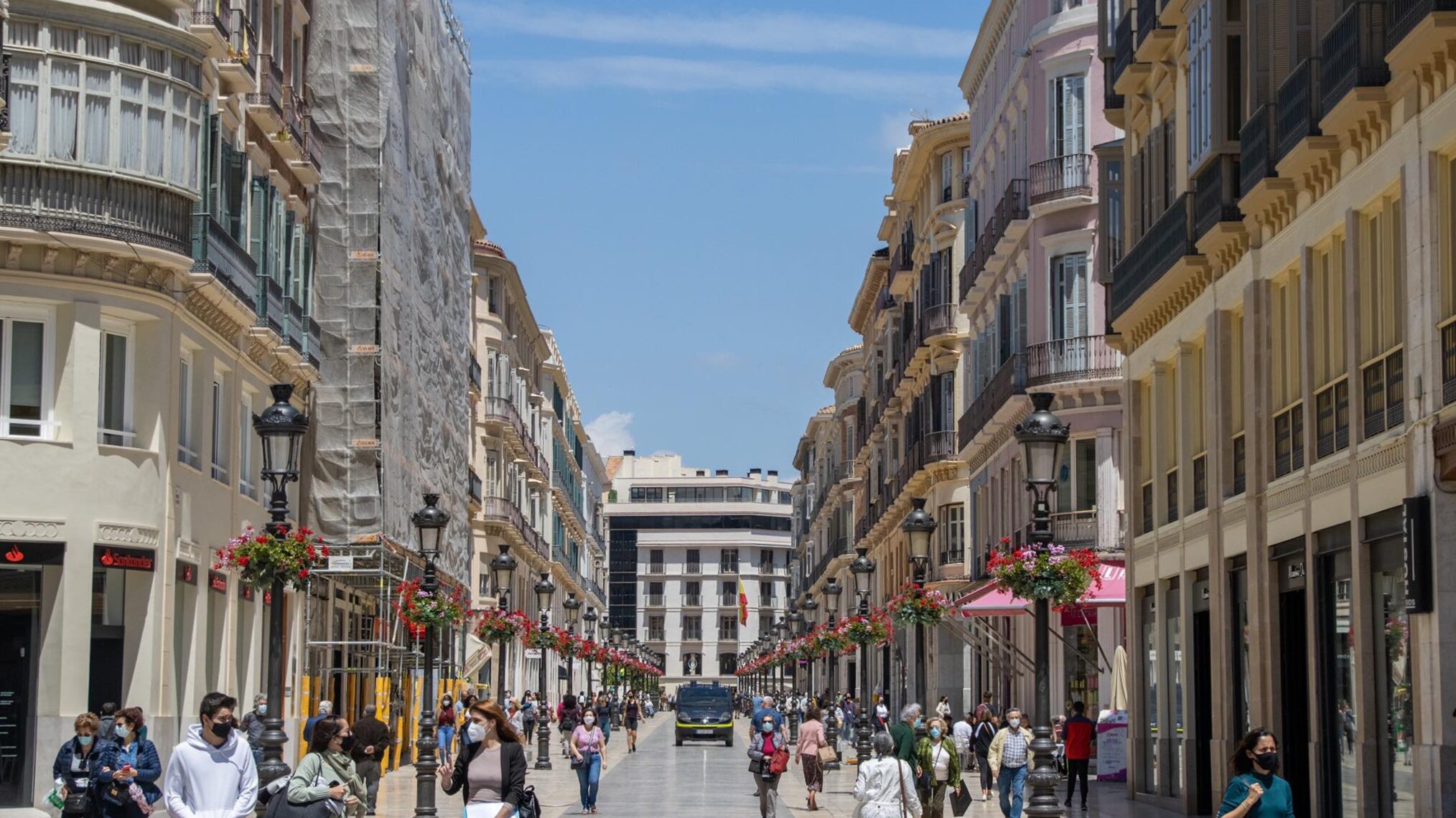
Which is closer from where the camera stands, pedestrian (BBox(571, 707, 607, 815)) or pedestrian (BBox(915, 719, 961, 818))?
pedestrian (BBox(915, 719, 961, 818))

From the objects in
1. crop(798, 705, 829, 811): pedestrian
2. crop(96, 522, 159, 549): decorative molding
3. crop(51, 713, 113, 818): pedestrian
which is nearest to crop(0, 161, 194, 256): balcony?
crop(96, 522, 159, 549): decorative molding

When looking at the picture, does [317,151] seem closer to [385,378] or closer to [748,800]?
[385,378]

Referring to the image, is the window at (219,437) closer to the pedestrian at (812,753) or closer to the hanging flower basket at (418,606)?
the hanging flower basket at (418,606)

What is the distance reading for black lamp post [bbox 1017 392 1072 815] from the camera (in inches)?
750

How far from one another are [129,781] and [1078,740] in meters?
17.9

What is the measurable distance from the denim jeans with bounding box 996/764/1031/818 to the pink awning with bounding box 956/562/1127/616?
32.2 feet

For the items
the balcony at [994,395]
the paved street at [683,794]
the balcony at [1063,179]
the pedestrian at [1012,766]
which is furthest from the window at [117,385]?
the balcony at [1063,179]

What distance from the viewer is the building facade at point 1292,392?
19.3 metres

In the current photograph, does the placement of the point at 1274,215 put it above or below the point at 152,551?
above

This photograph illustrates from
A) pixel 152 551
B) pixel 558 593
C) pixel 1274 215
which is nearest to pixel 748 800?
pixel 152 551

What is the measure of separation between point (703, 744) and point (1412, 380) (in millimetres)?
56052

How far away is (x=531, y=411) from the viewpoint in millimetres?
96062

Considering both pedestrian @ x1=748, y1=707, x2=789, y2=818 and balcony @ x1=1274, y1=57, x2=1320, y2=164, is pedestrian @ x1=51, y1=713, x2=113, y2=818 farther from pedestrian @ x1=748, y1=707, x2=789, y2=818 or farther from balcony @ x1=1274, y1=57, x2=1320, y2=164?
balcony @ x1=1274, y1=57, x2=1320, y2=164

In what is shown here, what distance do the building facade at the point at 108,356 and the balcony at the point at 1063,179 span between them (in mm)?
17720
